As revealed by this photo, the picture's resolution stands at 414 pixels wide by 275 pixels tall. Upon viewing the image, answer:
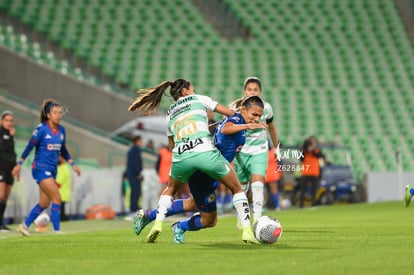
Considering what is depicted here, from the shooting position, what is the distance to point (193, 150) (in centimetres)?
1062

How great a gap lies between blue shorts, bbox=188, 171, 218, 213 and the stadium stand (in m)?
22.6

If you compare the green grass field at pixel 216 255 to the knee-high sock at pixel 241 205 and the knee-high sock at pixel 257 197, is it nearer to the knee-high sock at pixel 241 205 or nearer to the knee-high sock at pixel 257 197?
the knee-high sock at pixel 241 205

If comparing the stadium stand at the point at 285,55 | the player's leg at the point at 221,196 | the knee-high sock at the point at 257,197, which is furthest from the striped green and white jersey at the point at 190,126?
the stadium stand at the point at 285,55

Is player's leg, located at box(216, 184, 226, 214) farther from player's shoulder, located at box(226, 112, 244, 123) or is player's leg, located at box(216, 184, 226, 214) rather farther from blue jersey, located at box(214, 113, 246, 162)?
player's shoulder, located at box(226, 112, 244, 123)

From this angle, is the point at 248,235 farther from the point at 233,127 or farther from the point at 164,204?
the point at 233,127

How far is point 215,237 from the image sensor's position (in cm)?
1323

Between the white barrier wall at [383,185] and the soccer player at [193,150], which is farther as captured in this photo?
the white barrier wall at [383,185]

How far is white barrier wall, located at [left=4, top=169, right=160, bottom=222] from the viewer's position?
73.1 feet

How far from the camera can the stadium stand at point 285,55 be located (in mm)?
35312

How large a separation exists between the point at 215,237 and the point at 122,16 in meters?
25.9

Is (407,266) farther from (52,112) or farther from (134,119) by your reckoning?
(134,119)

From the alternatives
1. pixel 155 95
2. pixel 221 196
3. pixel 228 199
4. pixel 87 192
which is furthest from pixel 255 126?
pixel 228 199

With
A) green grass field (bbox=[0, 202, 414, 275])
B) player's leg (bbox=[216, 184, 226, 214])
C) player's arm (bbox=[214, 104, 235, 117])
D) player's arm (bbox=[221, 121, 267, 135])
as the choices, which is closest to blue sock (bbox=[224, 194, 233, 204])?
player's leg (bbox=[216, 184, 226, 214])

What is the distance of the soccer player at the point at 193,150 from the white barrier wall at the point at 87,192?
1147cm
